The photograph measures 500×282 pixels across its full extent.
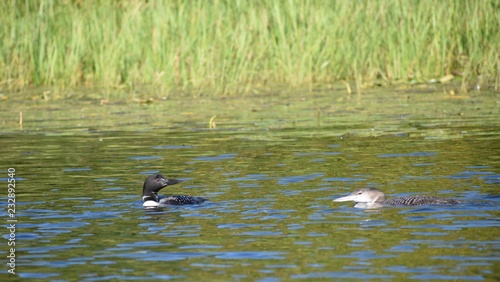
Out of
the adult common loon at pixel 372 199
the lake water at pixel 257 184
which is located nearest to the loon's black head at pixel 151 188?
the lake water at pixel 257 184

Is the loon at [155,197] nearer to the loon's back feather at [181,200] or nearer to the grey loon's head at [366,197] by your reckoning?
the loon's back feather at [181,200]

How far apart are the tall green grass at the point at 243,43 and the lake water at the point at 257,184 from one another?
69 cm

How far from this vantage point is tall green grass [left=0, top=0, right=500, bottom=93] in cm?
1639

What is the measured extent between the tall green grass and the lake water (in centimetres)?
69

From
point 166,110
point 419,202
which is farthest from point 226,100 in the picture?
point 419,202

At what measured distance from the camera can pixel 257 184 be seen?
9680mm

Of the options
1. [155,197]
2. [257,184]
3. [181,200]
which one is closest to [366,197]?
[257,184]

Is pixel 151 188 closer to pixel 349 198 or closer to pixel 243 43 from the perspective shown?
pixel 349 198

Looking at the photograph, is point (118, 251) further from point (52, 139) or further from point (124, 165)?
point (52, 139)

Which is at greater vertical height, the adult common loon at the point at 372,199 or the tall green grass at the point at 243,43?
the tall green grass at the point at 243,43

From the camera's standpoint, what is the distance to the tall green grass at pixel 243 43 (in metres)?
16.4

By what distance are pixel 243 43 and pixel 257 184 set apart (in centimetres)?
708

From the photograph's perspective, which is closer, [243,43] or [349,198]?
[349,198]

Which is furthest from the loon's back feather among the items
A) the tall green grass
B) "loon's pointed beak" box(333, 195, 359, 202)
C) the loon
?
the tall green grass
